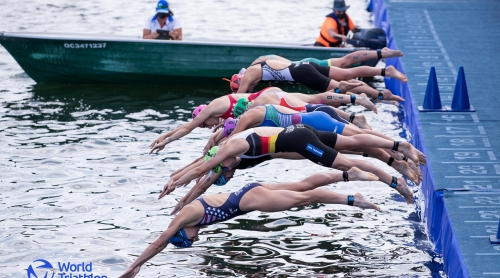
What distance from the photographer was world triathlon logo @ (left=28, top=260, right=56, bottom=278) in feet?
37.1

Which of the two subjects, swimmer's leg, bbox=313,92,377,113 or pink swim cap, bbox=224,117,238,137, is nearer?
pink swim cap, bbox=224,117,238,137

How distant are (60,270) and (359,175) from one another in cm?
425

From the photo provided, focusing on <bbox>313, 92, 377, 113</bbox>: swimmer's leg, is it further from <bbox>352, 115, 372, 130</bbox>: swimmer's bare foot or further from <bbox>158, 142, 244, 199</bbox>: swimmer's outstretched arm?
<bbox>158, 142, 244, 199</bbox>: swimmer's outstretched arm

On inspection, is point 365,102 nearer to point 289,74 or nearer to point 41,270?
point 289,74

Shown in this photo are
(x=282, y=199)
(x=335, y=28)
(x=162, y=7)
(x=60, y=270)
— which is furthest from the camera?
(x=335, y=28)

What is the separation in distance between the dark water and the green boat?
39 centimetres

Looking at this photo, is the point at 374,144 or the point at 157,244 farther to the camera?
the point at 374,144

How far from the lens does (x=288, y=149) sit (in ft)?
37.0

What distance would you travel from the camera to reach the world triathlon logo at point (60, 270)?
1132 centimetres

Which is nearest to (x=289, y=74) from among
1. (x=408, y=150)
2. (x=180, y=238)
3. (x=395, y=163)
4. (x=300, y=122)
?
(x=300, y=122)

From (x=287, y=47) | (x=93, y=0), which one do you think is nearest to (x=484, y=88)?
(x=287, y=47)

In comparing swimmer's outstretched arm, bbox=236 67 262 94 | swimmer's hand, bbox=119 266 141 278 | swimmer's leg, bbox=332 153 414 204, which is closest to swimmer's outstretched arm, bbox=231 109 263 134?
swimmer's leg, bbox=332 153 414 204

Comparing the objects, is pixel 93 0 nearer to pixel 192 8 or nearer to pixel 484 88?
pixel 192 8

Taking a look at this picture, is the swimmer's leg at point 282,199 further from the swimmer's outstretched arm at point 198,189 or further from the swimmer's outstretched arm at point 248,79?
the swimmer's outstretched arm at point 248,79
